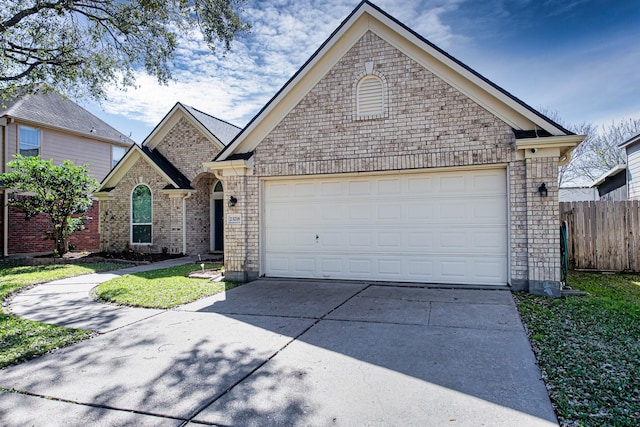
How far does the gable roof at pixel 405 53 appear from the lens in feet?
26.0

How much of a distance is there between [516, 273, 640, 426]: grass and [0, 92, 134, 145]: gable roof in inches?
763

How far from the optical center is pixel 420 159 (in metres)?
8.60

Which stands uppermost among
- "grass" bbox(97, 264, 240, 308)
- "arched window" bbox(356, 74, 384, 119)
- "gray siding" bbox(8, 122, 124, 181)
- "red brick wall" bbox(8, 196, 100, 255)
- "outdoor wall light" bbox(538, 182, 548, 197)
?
"gray siding" bbox(8, 122, 124, 181)

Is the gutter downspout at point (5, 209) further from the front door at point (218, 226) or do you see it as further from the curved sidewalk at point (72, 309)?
the curved sidewalk at point (72, 309)

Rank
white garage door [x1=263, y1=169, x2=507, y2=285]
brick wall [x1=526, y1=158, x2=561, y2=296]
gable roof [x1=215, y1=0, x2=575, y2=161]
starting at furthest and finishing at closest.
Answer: white garage door [x1=263, y1=169, x2=507, y2=285] < gable roof [x1=215, y1=0, x2=575, y2=161] < brick wall [x1=526, y1=158, x2=561, y2=296]

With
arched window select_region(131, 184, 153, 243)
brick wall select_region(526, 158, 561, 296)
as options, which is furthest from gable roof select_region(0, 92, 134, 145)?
brick wall select_region(526, 158, 561, 296)

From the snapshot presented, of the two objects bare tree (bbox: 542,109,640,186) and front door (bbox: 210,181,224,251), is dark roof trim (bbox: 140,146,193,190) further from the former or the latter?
bare tree (bbox: 542,109,640,186)

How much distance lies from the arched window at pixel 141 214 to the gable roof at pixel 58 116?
5257 mm

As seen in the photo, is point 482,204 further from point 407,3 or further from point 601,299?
point 407,3

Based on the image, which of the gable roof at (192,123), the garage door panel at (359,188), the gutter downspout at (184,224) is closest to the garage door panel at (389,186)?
the garage door panel at (359,188)

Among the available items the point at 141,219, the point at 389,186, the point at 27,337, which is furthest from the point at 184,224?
the point at 27,337

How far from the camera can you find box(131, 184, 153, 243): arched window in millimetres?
16891

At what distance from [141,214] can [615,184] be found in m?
22.2

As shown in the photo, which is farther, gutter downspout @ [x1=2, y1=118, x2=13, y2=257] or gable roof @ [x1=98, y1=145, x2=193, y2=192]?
gutter downspout @ [x1=2, y1=118, x2=13, y2=257]
